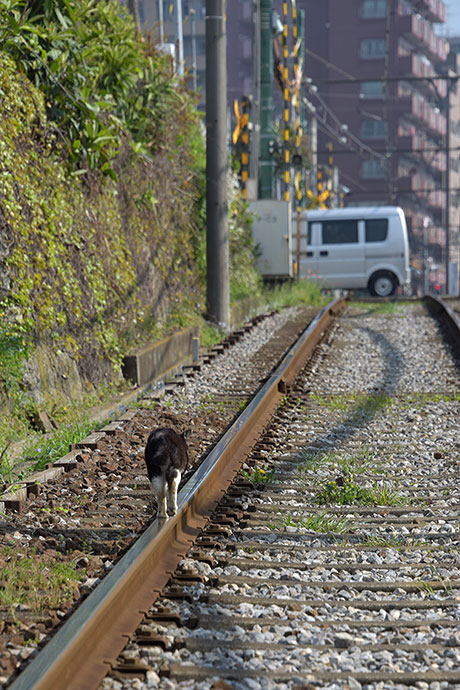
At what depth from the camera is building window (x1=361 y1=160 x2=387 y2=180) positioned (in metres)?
82.4

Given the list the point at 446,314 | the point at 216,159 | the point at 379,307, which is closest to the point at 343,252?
the point at 379,307

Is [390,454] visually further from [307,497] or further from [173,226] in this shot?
[173,226]

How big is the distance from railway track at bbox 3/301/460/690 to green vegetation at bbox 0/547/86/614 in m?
0.19

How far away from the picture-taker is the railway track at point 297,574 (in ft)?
10.3

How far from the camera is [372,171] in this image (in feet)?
271

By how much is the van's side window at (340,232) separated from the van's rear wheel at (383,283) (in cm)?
106

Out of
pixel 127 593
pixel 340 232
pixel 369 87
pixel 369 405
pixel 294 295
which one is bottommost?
pixel 294 295

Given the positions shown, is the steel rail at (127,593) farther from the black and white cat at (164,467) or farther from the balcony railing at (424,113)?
the balcony railing at (424,113)

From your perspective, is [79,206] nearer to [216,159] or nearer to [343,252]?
[216,159]

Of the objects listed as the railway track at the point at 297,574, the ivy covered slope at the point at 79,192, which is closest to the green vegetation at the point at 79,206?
the ivy covered slope at the point at 79,192

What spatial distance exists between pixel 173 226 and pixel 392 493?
28.4 feet

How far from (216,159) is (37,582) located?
10834 mm

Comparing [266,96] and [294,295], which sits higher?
[266,96]

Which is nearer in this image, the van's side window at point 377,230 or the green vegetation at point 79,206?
the green vegetation at point 79,206
